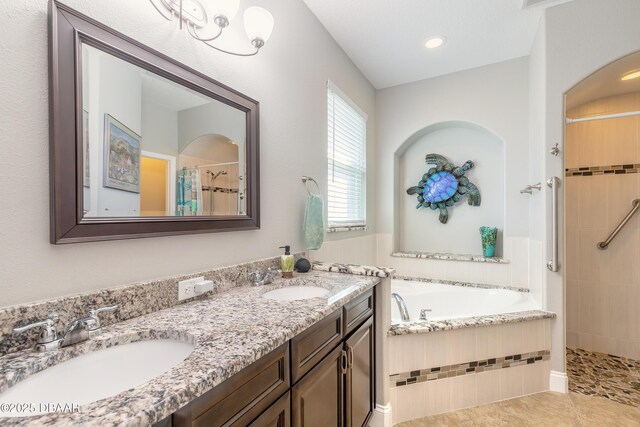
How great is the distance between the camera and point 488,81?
2893 millimetres

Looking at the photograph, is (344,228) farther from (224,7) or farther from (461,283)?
(224,7)

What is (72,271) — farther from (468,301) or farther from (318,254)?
(468,301)

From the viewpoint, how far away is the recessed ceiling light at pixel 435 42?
2.45 meters

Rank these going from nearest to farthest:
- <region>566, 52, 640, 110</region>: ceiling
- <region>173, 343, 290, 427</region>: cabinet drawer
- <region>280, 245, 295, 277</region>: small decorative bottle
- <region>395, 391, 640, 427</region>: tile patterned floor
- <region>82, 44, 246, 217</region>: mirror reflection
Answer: <region>173, 343, 290, 427</region>: cabinet drawer
<region>82, 44, 246, 217</region>: mirror reflection
<region>280, 245, 295, 277</region>: small decorative bottle
<region>395, 391, 640, 427</region>: tile patterned floor
<region>566, 52, 640, 110</region>: ceiling

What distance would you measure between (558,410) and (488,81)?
2.70m

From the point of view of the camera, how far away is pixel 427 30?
2.34 meters

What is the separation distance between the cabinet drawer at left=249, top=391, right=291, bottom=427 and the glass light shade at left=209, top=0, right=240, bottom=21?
1.47 m

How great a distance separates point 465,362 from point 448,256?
1283mm

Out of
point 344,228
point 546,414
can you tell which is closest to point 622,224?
point 546,414

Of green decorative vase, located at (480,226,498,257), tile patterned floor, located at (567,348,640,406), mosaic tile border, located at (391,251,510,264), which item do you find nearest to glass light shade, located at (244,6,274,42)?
mosaic tile border, located at (391,251,510,264)

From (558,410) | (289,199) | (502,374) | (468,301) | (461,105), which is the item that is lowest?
(558,410)

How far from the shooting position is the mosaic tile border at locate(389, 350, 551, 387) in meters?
1.87

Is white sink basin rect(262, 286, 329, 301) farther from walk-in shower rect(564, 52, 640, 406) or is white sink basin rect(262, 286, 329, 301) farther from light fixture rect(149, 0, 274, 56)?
walk-in shower rect(564, 52, 640, 406)

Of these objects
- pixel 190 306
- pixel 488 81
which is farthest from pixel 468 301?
pixel 190 306
